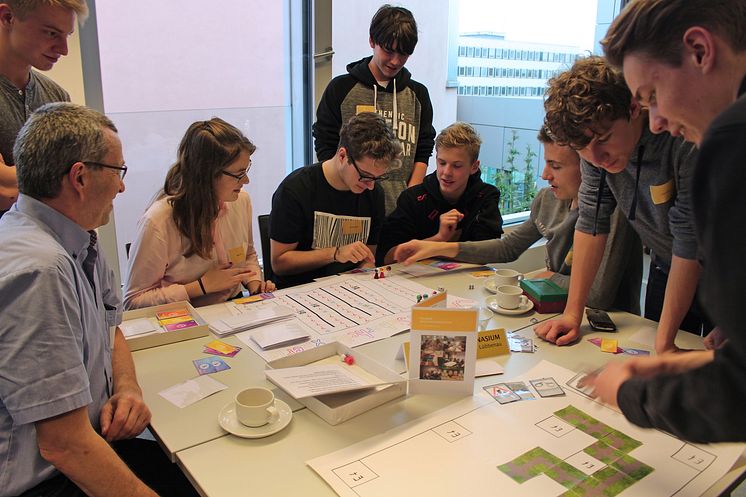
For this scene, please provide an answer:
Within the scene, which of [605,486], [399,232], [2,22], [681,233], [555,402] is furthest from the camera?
[399,232]

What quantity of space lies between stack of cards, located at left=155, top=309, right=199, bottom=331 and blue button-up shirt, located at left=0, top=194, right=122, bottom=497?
502 mm

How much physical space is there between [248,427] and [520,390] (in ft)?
2.12

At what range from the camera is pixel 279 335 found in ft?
5.35

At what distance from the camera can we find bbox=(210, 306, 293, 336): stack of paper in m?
1.69

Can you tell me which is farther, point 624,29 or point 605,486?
point 605,486

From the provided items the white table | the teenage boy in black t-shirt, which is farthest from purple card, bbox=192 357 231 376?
the teenage boy in black t-shirt

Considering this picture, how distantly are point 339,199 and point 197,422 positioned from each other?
1330 millimetres

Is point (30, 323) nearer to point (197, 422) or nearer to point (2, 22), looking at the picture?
point (197, 422)

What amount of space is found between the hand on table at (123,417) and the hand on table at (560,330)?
3.59 ft

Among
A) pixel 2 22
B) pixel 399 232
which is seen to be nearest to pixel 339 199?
pixel 399 232

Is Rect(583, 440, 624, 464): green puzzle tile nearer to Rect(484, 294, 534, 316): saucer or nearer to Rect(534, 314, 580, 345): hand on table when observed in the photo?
Rect(534, 314, 580, 345): hand on table

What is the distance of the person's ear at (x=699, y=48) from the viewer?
2.67ft

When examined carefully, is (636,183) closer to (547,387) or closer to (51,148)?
(547,387)

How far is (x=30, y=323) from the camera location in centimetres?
101
